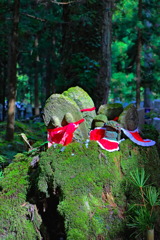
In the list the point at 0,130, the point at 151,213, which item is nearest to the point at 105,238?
the point at 151,213

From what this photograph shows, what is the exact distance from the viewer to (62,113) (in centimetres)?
430

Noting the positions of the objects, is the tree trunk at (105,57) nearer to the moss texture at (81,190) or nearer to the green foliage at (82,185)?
the moss texture at (81,190)

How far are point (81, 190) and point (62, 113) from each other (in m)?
1.38

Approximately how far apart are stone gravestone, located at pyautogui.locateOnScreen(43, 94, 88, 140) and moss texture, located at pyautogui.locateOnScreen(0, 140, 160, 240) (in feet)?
1.44

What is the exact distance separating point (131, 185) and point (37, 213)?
1406mm

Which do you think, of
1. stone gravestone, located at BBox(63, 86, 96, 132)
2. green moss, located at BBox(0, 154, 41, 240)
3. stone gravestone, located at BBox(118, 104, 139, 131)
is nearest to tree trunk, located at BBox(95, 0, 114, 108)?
stone gravestone, located at BBox(63, 86, 96, 132)

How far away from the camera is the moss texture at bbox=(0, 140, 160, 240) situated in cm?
317

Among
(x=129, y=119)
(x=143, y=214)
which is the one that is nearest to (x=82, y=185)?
(x=143, y=214)

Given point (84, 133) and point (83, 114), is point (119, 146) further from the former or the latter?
point (83, 114)

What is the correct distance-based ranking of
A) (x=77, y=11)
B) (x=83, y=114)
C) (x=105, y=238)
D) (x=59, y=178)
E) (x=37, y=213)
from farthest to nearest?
(x=77, y=11) < (x=83, y=114) < (x=37, y=213) < (x=59, y=178) < (x=105, y=238)

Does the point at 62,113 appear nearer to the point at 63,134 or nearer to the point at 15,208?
the point at 63,134

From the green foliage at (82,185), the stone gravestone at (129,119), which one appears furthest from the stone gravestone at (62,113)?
the stone gravestone at (129,119)

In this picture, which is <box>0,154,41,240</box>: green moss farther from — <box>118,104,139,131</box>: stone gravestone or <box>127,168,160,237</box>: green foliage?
<box>118,104,139,131</box>: stone gravestone

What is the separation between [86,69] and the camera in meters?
8.63
